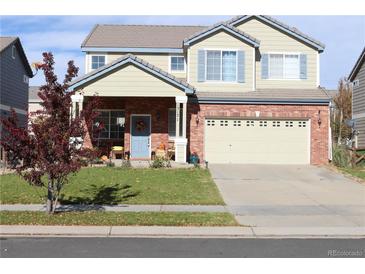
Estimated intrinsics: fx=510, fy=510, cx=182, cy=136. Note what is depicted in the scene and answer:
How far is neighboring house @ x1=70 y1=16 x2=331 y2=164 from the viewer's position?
77.6 feet

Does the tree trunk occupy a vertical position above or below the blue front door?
below

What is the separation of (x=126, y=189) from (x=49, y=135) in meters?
4.80

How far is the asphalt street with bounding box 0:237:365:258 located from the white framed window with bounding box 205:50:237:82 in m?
15.4

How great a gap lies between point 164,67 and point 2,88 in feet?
29.7

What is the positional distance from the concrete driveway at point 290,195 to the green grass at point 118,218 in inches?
28.1

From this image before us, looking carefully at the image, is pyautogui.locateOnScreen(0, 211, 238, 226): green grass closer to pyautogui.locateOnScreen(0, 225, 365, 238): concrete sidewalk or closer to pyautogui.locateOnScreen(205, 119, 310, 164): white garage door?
pyautogui.locateOnScreen(0, 225, 365, 238): concrete sidewalk

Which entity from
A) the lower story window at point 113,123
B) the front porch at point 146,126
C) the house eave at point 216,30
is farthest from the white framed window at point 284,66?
the lower story window at point 113,123

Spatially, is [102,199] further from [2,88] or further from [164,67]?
[2,88]

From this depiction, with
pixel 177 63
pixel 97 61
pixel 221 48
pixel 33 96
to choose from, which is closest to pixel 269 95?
pixel 221 48

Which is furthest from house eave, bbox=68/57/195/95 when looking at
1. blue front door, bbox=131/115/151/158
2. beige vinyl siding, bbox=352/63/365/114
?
beige vinyl siding, bbox=352/63/365/114

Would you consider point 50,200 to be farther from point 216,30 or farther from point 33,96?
point 33,96

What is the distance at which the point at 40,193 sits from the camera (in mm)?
14344

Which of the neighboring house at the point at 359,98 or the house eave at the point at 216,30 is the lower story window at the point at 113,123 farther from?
the neighboring house at the point at 359,98

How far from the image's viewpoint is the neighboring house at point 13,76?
28.1 meters
